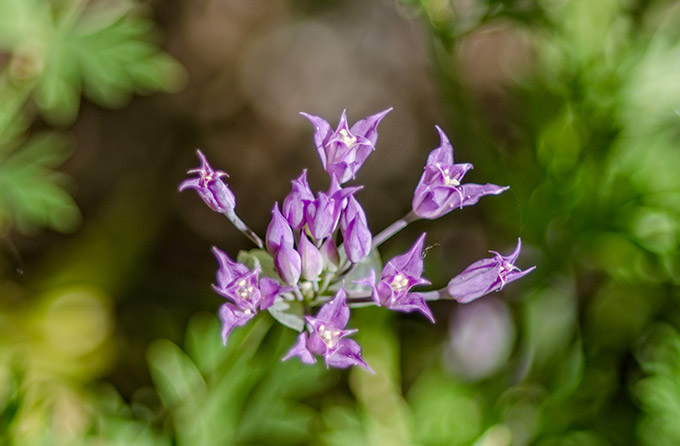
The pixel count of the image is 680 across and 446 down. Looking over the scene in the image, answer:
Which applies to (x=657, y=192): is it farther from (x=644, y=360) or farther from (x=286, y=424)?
(x=286, y=424)

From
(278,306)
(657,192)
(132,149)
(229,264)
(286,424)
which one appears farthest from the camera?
(132,149)

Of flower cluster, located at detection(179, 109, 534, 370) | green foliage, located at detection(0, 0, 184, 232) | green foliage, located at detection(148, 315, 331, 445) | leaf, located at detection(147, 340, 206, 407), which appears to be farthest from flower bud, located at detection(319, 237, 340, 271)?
green foliage, located at detection(0, 0, 184, 232)

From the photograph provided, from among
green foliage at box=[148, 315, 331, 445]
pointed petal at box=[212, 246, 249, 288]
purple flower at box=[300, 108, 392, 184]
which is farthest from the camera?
green foliage at box=[148, 315, 331, 445]

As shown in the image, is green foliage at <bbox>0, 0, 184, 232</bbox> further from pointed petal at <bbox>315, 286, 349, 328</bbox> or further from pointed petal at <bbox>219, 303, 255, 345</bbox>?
pointed petal at <bbox>315, 286, 349, 328</bbox>

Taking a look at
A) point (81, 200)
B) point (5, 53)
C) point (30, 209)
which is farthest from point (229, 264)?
point (5, 53)

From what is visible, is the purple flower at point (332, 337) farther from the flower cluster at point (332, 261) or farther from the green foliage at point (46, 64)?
the green foliage at point (46, 64)

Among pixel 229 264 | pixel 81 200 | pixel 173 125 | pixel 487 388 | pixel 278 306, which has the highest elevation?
pixel 229 264
